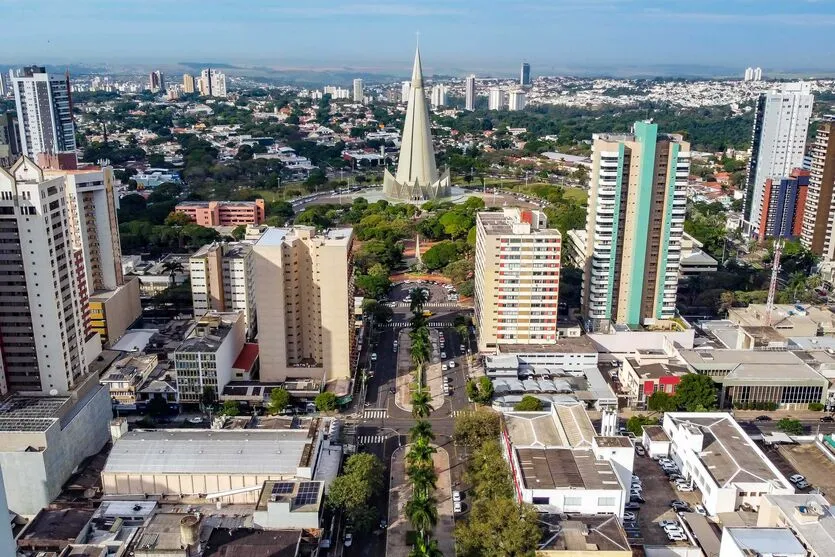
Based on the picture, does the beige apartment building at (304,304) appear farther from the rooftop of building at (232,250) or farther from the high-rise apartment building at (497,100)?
the high-rise apartment building at (497,100)

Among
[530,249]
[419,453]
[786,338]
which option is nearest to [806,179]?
[786,338]

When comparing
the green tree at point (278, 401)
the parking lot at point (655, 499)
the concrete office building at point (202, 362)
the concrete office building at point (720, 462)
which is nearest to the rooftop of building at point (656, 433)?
the concrete office building at point (720, 462)

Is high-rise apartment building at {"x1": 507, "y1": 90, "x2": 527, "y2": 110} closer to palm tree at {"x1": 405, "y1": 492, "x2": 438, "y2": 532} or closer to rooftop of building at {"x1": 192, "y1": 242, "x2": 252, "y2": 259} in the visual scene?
rooftop of building at {"x1": 192, "y1": 242, "x2": 252, "y2": 259}

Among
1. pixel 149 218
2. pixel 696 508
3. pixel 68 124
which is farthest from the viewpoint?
pixel 68 124

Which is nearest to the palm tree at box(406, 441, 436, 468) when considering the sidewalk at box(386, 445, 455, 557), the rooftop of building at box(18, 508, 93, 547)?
the sidewalk at box(386, 445, 455, 557)

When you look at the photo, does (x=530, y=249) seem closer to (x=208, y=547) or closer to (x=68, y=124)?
(x=208, y=547)
